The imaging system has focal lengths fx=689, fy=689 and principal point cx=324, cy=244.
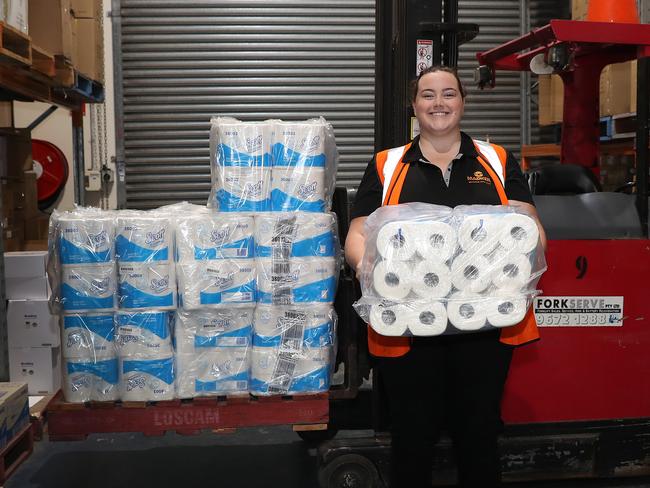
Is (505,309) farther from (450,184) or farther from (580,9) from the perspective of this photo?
(580,9)

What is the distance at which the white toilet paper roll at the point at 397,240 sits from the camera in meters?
2.48

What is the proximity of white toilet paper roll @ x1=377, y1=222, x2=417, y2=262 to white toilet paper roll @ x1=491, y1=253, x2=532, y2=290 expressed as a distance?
0.33m

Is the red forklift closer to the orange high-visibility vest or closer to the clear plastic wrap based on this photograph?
the orange high-visibility vest

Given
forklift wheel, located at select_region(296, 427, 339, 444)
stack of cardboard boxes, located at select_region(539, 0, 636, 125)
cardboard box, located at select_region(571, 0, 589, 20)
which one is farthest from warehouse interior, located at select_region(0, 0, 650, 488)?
cardboard box, located at select_region(571, 0, 589, 20)

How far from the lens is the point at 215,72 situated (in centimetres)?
920

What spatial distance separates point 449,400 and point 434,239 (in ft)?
2.33

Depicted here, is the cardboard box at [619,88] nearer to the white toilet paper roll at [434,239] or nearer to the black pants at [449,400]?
the black pants at [449,400]

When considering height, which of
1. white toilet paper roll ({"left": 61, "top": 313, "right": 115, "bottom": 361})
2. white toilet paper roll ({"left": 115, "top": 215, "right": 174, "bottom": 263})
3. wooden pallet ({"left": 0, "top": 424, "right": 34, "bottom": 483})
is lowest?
wooden pallet ({"left": 0, "top": 424, "right": 34, "bottom": 483})

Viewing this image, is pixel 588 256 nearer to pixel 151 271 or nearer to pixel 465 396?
pixel 465 396

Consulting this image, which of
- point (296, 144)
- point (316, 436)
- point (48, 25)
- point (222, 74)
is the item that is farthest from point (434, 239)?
point (222, 74)

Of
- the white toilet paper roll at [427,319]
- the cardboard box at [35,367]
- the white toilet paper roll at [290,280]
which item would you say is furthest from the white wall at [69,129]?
the white toilet paper roll at [427,319]

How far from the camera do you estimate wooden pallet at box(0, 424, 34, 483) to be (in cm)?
311

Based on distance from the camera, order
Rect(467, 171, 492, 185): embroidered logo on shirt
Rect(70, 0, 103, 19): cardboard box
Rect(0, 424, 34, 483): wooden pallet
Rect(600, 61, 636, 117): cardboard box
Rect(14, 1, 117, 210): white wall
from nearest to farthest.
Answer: Rect(467, 171, 492, 185): embroidered logo on shirt, Rect(0, 424, 34, 483): wooden pallet, Rect(70, 0, 103, 19): cardboard box, Rect(600, 61, 636, 117): cardboard box, Rect(14, 1, 117, 210): white wall

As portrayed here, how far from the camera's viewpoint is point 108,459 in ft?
14.2
